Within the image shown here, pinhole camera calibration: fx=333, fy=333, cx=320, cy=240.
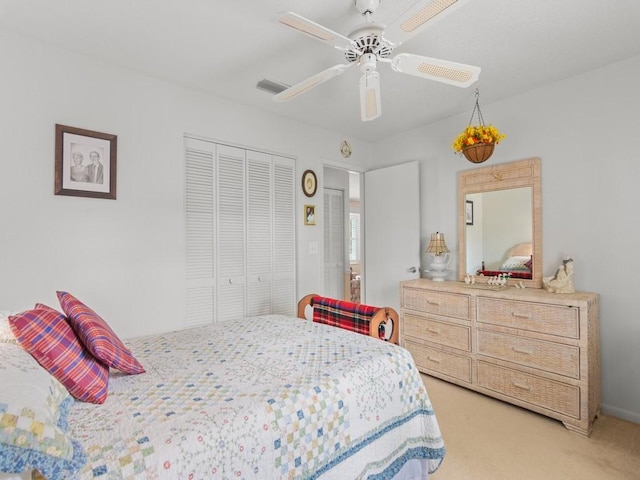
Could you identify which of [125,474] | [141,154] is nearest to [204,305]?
[141,154]

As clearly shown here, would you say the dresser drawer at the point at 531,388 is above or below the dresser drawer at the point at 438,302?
below

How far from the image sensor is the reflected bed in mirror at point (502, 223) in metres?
2.87

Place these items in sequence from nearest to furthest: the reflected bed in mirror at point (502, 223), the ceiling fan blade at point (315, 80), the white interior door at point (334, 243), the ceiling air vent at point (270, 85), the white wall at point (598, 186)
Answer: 1. the ceiling fan blade at point (315, 80)
2. the white wall at point (598, 186)
3. the ceiling air vent at point (270, 85)
4. the reflected bed in mirror at point (502, 223)
5. the white interior door at point (334, 243)

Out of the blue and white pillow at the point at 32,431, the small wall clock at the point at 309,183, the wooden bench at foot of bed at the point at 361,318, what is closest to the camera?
the blue and white pillow at the point at 32,431

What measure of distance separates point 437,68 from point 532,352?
2127 mm

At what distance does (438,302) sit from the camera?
306cm

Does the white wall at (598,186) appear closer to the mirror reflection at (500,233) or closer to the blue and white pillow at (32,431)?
the mirror reflection at (500,233)

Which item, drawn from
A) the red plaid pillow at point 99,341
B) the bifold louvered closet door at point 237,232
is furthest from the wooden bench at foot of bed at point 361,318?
the red plaid pillow at point 99,341

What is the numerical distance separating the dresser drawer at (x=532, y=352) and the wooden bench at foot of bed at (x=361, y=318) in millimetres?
947

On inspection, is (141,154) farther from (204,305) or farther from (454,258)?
(454,258)

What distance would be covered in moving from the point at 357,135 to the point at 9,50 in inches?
122

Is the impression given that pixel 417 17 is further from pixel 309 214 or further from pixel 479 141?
pixel 309 214

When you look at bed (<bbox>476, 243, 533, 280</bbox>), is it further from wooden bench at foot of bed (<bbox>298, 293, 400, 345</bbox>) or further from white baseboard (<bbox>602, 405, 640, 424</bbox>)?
wooden bench at foot of bed (<bbox>298, 293, 400, 345</bbox>)

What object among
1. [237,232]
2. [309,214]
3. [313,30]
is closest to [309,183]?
[309,214]
